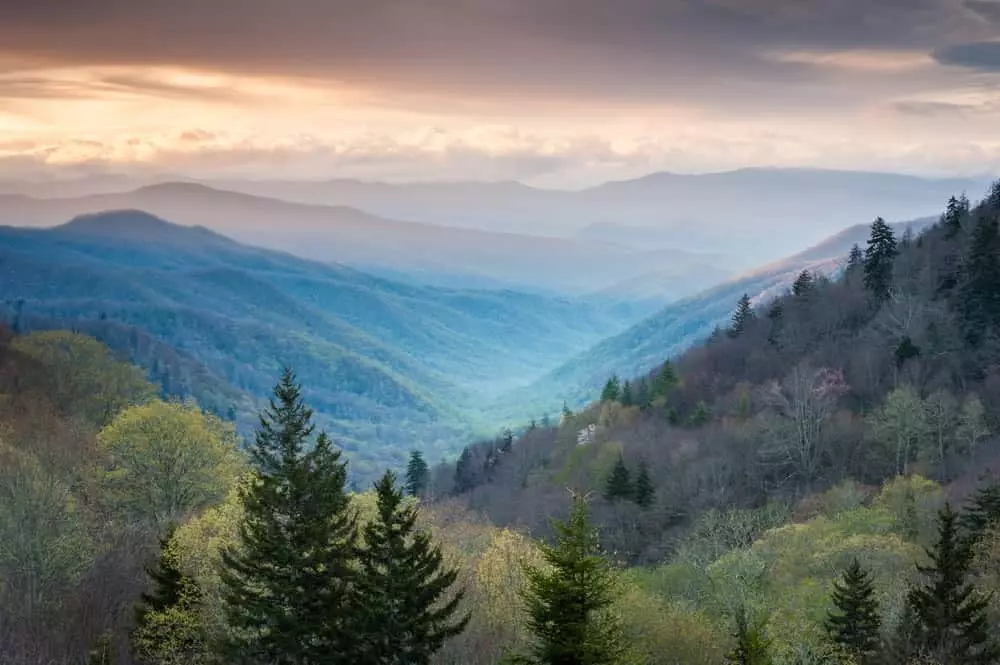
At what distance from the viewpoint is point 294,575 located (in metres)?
31.7

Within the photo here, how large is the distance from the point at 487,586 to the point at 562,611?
1951cm

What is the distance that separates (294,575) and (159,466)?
32.7m

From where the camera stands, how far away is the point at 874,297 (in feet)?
348

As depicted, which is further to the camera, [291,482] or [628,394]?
[628,394]

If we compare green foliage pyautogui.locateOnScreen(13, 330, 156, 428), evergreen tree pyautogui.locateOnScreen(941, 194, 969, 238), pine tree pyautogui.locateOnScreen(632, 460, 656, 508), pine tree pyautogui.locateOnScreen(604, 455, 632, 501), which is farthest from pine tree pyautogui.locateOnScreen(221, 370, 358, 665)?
evergreen tree pyautogui.locateOnScreen(941, 194, 969, 238)

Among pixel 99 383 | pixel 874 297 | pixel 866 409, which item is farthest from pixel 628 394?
pixel 99 383

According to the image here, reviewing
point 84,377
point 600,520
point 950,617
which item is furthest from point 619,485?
point 84,377

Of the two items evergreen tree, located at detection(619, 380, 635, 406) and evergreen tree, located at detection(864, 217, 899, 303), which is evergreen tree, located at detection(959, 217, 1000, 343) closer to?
evergreen tree, located at detection(864, 217, 899, 303)

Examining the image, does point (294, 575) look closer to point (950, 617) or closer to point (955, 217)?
point (950, 617)

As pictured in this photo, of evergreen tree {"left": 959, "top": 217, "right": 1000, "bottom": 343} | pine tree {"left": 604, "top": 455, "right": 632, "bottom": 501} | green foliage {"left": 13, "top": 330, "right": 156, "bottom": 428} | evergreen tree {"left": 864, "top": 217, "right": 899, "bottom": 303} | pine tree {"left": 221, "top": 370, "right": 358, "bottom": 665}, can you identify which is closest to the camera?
pine tree {"left": 221, "top": 370, "right": 358, "bottom": 665}

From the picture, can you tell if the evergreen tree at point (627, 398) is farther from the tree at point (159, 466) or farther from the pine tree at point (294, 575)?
the pine tree at point (294, 575)

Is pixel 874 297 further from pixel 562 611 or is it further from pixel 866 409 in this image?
pixel 562 611

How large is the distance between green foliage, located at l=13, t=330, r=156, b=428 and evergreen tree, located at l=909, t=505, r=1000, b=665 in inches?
2830

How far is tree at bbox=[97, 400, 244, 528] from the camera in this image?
6028cm
